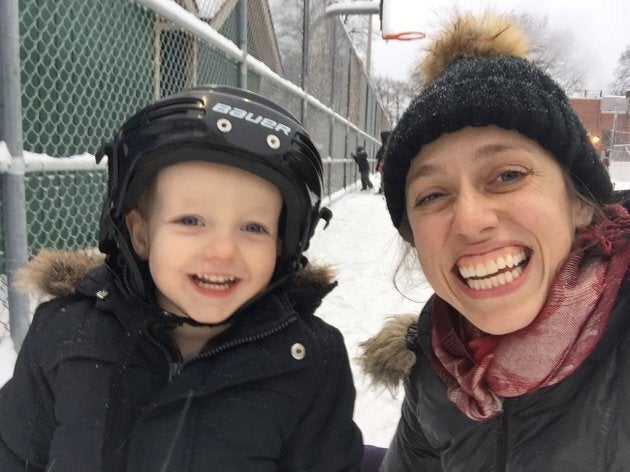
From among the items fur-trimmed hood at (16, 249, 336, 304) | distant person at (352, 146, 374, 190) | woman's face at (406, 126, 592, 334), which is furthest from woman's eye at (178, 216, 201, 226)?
A: distant person at (352, 146, 374, 190)

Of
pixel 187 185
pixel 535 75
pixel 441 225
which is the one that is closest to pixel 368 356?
pixel 441 225

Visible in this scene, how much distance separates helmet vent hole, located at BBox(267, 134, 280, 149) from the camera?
1.76 metres

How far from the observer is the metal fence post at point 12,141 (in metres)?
2.57

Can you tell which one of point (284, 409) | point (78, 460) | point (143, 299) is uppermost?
point (143, 299)

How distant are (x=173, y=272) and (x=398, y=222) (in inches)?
31.9

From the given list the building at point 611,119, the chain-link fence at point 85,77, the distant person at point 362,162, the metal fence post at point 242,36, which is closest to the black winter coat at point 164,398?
the chain-link fence at point 85,77

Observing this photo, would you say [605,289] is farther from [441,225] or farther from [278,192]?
[278,192]

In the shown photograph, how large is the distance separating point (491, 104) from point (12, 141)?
2.32 meters

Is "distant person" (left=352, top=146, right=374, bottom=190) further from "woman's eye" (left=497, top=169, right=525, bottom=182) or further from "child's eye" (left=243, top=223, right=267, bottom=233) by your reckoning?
"woman's eye" (left=497, top=169, right=525, bottom=182)

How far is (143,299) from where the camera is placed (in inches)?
70.5

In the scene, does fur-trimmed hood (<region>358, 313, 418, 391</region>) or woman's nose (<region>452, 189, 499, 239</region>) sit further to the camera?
fur-trimmed hood (<region>358, 313, 418, 391</region>)

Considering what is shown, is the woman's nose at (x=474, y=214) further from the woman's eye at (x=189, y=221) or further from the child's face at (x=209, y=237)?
the woman's eye at (x=189, y=221)

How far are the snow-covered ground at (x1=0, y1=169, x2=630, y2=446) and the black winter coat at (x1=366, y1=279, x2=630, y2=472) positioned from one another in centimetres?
23

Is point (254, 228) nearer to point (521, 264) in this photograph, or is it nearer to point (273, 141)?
point (273, 141)
